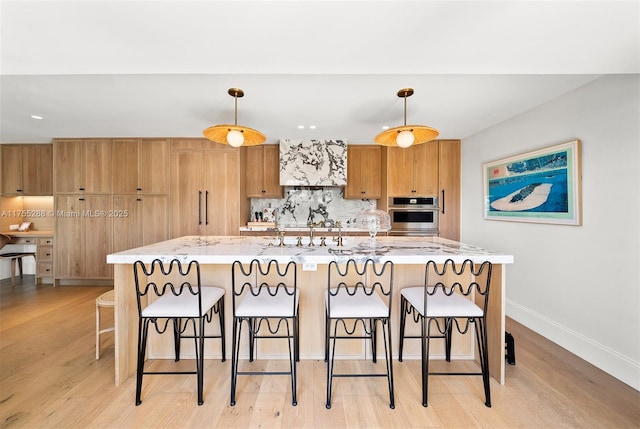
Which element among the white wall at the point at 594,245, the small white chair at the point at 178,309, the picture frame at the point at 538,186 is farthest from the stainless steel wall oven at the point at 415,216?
the small white chair at the point at 178,309

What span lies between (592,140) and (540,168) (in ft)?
1.55

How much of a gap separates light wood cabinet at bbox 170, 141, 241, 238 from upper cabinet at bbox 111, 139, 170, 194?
175 mm

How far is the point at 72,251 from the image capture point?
401 cm

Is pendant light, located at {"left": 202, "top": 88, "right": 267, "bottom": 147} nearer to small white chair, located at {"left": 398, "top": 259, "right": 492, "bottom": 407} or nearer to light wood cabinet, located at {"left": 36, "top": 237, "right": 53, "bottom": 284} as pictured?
small white chair, located at {"left": 398, "top": 259, "right": 492, "bottom": 407}

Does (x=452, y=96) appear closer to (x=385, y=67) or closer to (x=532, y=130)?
(x=532, y=130)

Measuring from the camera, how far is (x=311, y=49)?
1.56 m

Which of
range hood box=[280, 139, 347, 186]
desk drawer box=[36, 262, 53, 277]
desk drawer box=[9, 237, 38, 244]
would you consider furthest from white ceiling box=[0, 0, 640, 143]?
desk drawer box=[36, 262, 53, 277]

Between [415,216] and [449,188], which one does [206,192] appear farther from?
[449,188]

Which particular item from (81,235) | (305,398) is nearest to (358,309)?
(305,398)

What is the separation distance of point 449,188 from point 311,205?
7.48ft

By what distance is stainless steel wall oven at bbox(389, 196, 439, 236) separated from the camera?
409cm

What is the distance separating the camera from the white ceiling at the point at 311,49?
4.24 feet

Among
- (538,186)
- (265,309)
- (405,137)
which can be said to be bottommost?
(265,309)

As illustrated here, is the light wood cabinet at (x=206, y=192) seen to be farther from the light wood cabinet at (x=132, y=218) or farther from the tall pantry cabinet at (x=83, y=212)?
the tall pantry cabinet at (x=83, y=212)
